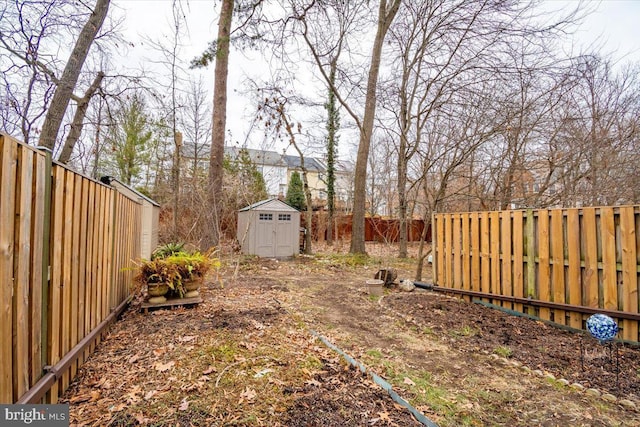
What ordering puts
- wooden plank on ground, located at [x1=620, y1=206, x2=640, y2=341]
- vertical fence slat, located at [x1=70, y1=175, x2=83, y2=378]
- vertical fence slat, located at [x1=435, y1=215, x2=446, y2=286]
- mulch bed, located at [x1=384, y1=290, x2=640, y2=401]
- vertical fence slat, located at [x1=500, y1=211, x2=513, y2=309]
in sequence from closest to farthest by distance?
1. vertical fence slat, located at [x1=70, y1=175, x2=83, y2=378]
2. mulch bed, located at [x1=384, y1=290, x2=640, y2=401]
3. wooden plank on ground, located at [x1=620, y1=206, x2=640, y2=341]
4. vertical fence slat, located at [x1=500, y1=211, x2=513, y2=309]
5. vertical fence slat, located at [x1=435, y1=215, x2=446, y2=286]

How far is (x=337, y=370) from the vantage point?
244 centimetres

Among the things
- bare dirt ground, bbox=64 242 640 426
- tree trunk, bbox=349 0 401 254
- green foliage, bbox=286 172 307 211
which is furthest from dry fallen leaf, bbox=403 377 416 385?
green foliage, bbox=286 172 307 211

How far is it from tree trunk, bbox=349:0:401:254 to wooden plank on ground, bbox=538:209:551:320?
19.3 ft

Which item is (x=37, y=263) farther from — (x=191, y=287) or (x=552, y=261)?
(x=552, y=261)

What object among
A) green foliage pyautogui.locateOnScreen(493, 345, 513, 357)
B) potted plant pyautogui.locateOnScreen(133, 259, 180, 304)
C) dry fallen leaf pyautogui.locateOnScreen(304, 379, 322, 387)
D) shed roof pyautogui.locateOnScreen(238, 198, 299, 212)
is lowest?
green foliage pyautogui.locateOnScreen(493, 345, 513, 357)

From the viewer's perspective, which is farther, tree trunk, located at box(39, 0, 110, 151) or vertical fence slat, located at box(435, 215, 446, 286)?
vertical fence slat, located at box(435, 215, 446, 286)

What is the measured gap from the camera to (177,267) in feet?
12.6

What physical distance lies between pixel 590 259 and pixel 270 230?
8.07 m

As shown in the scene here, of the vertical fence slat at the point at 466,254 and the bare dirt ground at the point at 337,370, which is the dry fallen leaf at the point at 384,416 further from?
the vertical fence slat at the point at 466,254

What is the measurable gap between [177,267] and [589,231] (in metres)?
5.11

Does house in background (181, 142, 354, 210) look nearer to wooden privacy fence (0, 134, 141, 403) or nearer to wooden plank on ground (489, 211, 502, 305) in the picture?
wooden plank on ground (489, 211, 502, 305)

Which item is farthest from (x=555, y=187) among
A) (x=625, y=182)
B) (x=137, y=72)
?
(x=137, y=72)

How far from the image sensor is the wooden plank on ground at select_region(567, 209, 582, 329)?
3615 millimetres

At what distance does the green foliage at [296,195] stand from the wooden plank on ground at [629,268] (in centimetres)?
1423
